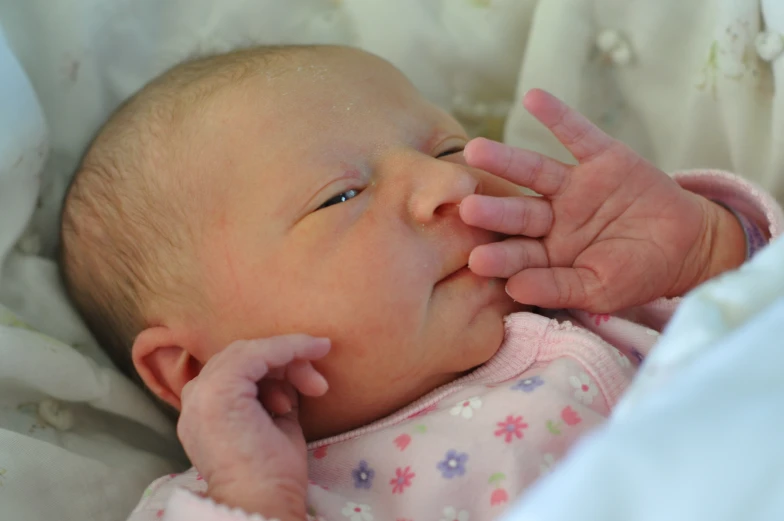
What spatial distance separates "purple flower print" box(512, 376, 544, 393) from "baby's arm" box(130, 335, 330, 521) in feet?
0.84

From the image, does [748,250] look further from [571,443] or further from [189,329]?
[189,329]

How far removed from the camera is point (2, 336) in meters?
1.08

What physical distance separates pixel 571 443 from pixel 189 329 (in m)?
0.52

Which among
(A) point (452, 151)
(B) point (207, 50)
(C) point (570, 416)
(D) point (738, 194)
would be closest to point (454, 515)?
(C) point (570, 416)

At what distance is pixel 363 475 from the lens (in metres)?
1.02

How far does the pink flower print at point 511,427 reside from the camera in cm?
96

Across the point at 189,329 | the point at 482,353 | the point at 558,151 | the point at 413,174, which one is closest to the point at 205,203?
the point at 189,329

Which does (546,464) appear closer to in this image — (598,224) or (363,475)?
(363,475)

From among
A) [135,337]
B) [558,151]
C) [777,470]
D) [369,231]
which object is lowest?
[135,337]

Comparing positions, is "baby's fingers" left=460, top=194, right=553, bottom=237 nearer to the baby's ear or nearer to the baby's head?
the baby's head

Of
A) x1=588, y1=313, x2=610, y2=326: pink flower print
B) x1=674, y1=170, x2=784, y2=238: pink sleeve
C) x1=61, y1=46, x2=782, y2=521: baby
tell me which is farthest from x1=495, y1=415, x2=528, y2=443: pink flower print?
x1=674, y1=170, x2=784, y2=238: pink sleeve

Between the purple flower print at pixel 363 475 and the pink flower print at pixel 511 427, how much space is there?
0.59 feet

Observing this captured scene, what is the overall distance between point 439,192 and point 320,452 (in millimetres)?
397

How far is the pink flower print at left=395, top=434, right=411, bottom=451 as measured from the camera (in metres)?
1.01
